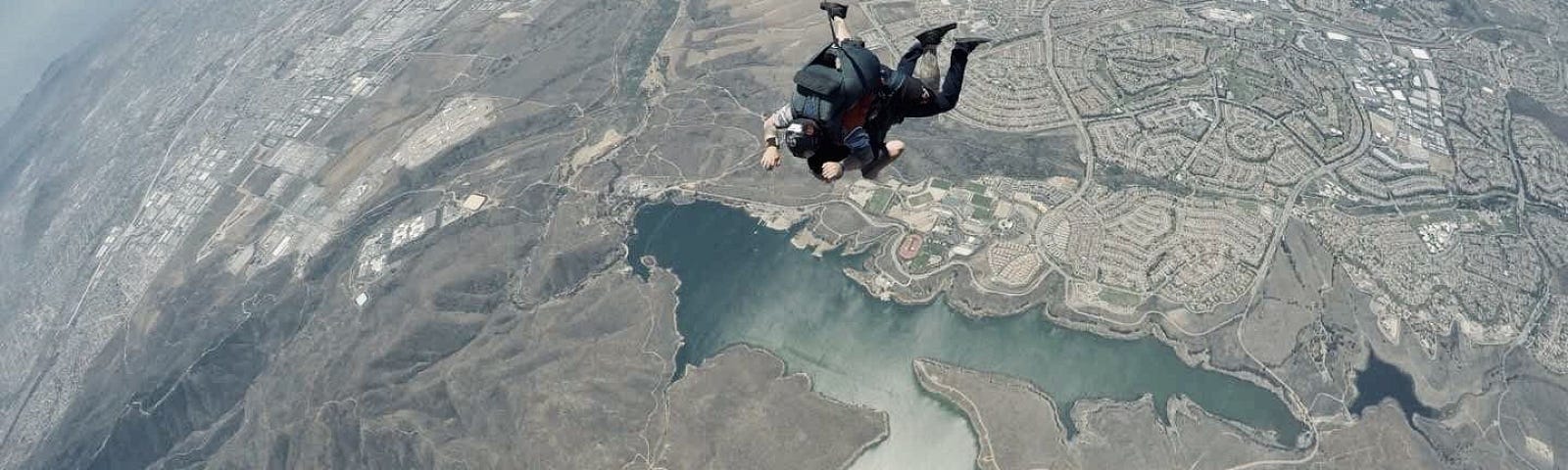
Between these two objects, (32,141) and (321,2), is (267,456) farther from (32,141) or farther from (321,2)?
(32,141)

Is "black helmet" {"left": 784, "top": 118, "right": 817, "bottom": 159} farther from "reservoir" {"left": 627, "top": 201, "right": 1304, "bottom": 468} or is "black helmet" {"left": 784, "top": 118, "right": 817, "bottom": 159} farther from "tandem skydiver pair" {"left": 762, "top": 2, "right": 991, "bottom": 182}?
"reservoir" {"left": 627, "top": 201, "right": 1304, "bottom": 468}

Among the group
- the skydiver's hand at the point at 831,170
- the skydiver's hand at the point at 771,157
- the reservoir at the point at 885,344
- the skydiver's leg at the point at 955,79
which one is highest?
the skydiver's leg at the point at 955,79

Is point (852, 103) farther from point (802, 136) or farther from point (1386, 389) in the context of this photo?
point (1386, 389)

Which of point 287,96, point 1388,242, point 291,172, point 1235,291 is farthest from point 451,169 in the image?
point 1388,242

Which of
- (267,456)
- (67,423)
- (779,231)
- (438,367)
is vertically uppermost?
(779,231)

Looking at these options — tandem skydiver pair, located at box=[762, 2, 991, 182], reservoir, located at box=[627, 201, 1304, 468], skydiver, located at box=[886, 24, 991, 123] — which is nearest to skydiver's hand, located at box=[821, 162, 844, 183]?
tandem skydiver pair, located at box=[762, 2, 991, 182]

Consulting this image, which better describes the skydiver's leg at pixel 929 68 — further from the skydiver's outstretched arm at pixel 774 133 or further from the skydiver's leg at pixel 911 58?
the skydiver's outstretched arm at pixel 774 133

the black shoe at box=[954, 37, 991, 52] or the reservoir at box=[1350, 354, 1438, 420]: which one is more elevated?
the black shoe at box=[954, 37, 991, 52]

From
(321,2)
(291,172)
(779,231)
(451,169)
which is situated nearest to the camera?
(779,231)

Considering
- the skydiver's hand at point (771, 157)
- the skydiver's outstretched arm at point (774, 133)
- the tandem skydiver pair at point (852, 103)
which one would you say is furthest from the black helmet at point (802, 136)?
the skydiver's hand at point (771, 157)
